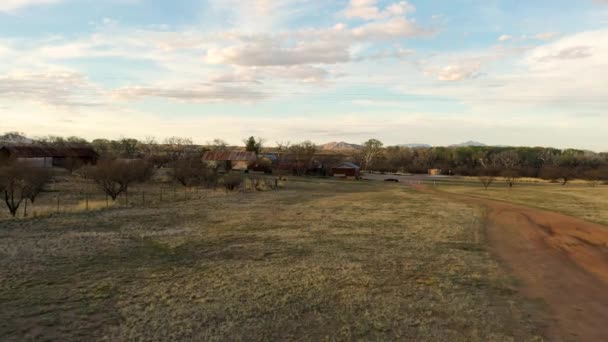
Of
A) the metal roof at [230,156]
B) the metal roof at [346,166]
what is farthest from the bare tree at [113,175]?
the metal roof at [230,156]

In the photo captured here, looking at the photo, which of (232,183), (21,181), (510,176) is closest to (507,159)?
(510,176)

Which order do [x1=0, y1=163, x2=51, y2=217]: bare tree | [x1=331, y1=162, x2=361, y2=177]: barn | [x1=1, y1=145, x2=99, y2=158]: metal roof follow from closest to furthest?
[x1=0, y1=163, x2=51, y2=217]: bare tree, [x1=1, y1=145, x2=99, y2=158]: metal roof, [x1=331, y1=162, x2=361, y2=177]: barn

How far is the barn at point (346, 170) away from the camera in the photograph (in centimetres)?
7062

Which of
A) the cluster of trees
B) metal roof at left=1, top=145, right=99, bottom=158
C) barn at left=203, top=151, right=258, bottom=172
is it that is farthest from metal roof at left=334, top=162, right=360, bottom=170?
metal roof at left=1, top=145, right=99, bottom=158

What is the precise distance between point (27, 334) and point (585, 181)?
8841 centimetres

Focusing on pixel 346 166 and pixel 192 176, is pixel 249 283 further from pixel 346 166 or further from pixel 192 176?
pixel 346 166

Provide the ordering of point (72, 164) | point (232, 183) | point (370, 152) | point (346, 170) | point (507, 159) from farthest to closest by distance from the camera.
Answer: point (507, 159) < point (370, 152) < point (346, 170) < point (72, 164) < point (232, 183)

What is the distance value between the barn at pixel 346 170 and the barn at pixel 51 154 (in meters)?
37.8

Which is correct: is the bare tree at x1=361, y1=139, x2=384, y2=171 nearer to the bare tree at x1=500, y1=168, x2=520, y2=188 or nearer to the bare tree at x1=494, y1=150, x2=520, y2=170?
the bare tree at x1=494, y1=150, x2=520, y2=170

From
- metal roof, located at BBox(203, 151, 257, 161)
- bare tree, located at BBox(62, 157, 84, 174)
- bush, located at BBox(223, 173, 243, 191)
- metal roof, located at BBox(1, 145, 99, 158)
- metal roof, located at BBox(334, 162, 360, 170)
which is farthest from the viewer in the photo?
metal roof, located at BBox(203, 151, 257, 161)

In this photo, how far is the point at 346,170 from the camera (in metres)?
71.1

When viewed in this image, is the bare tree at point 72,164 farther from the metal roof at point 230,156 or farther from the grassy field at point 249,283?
the grassy field at point 249,283

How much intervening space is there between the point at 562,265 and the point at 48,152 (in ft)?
210

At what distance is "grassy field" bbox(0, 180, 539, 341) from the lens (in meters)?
7.68
